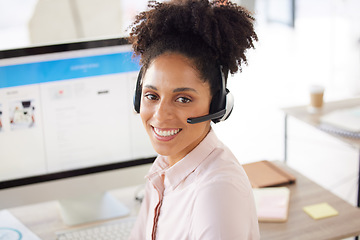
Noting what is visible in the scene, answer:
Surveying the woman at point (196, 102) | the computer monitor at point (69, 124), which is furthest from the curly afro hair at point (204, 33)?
the computer monitor at point (69, 124)

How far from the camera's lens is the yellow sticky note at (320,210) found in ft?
4.61

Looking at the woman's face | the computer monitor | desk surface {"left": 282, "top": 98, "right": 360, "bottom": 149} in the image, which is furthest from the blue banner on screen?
desk surface {"left": 282, "top": 98, "right": 360, "bottom": 149}

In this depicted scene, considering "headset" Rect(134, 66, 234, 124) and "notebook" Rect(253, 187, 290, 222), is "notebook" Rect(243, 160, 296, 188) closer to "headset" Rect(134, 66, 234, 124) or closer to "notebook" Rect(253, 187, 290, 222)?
"notebook" Rect(253, 187, 290, 222)

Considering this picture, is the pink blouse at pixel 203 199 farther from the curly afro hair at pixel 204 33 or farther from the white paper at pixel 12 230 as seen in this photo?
the white paper at pixel 12 230

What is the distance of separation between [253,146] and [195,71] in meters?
2.25

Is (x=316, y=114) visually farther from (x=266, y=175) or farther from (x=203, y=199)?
(x=203, y=199)

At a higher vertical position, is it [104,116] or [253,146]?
[104,116]

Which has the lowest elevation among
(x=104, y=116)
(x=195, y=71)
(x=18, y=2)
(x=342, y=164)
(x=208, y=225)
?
(x=342, y=164)

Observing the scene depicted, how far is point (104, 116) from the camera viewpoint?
141 centimetres

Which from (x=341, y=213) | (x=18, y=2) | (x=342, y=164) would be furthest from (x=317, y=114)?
(x=18, y=2)

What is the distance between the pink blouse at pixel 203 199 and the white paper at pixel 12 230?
1.20 feet

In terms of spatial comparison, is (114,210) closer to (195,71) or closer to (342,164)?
(195,71)

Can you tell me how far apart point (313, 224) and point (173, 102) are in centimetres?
62

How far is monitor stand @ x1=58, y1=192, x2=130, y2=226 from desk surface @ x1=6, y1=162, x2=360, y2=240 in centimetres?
3
